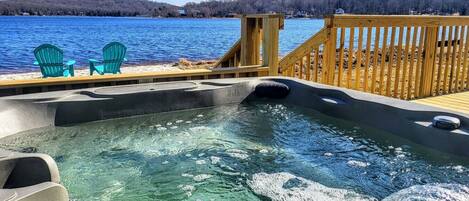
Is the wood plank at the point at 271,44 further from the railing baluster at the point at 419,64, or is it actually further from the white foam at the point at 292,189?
the white foam at the point at 292,189

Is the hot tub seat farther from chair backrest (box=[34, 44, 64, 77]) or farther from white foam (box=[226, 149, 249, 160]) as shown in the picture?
chair backrest (box=[34, 44, 64, 77])

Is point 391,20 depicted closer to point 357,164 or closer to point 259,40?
point 259,40

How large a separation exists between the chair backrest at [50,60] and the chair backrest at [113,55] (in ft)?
2.31

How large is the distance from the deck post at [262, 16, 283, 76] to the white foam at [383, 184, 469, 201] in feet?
8.61

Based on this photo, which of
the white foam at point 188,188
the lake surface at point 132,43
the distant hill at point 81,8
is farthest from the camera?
the distant hill at point 81,8

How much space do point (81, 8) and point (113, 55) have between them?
74147 millimetres

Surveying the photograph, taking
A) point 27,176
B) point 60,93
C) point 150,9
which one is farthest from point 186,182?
point 150,9

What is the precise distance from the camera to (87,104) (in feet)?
11.6

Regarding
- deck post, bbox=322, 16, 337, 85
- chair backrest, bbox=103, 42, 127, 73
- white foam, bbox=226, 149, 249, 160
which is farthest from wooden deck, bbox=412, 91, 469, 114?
chair backrest, bbox=103, 42, 127, 73

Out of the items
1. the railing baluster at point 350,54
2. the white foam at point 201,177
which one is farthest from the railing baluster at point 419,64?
the white foam at point 201,177

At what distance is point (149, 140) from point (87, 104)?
2.51 ft

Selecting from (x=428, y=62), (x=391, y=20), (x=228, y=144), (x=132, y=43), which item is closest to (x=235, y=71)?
(x=228, y=144)

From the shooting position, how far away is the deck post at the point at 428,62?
15.2 ft

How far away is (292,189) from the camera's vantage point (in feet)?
7.61
